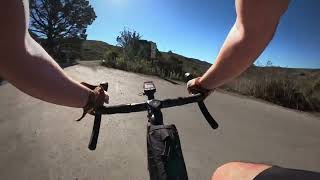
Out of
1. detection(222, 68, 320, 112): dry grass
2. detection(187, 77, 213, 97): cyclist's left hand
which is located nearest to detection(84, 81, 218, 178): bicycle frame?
detection(187, 77, 213, 97): cyclist's left hand

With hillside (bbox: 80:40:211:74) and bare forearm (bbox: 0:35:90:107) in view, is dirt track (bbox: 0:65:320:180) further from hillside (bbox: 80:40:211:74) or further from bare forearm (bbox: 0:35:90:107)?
hillside (bbox: 80:40:211:74)

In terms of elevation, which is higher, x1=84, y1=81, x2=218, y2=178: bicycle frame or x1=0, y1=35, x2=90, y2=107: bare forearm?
Answer: x1=0, y1=35, x2=90, y2=107: bare forearm

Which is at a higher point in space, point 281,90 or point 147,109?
point 147,109

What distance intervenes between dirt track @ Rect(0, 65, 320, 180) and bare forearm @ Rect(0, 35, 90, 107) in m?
3.43

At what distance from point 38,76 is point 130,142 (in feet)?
15.3

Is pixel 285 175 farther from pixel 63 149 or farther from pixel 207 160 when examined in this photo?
pixel 63 149

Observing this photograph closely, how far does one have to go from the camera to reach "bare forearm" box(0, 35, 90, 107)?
1.02 meters

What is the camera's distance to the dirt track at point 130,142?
4.66 meters

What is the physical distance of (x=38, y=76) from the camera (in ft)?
3.52

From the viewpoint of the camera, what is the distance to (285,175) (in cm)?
119

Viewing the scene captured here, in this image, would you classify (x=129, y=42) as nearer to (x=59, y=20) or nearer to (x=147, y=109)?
(x=59, y=20)

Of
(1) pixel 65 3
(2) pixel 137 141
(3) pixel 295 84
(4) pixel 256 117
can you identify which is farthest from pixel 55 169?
(1) pixel 65 3

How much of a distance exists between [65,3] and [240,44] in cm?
3051

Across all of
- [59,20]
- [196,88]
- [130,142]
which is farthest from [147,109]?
[59,20]
